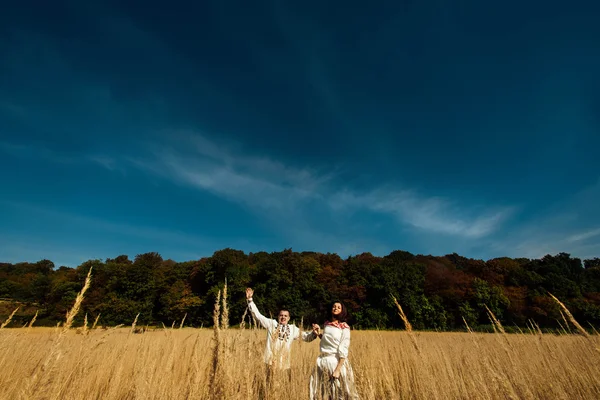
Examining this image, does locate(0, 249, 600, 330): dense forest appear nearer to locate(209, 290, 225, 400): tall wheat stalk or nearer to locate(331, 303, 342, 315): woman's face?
locate(331, 303, 342, 315): woman's face

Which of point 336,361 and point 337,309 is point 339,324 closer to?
point 337,309

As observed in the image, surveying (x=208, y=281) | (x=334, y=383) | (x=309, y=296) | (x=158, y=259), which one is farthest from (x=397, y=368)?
(x=158, y=259)

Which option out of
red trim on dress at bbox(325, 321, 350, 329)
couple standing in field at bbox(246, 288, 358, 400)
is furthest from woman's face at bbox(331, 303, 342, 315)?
red trim on dress at bbox(325, 321, 350, 329)

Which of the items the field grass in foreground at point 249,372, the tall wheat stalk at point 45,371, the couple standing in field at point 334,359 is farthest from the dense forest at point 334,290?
the tall wheat stalk at point 45,371

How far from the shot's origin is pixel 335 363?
12.1 ft

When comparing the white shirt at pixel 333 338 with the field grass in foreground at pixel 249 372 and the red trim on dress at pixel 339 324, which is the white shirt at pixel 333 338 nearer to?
the red trim on dress at pixel 339 324

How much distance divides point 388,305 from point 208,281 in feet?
73.5

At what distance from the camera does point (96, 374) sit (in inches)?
157

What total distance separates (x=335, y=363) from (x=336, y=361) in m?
0.03

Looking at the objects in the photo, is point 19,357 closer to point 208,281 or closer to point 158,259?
point 208,281

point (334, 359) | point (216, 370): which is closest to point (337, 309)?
point (334, 359)

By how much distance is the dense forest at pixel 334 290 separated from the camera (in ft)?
94.3

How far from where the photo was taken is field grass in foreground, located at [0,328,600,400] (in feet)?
4.38

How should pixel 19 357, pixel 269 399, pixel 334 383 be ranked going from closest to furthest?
pixel 269 399 < pixel 334 383 < pixel 19 357
